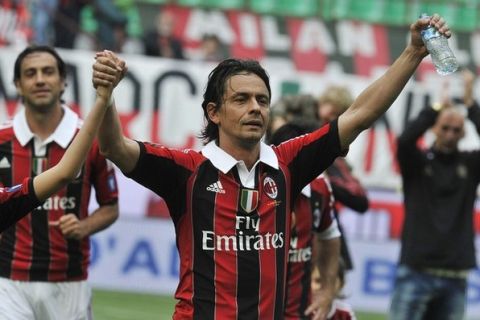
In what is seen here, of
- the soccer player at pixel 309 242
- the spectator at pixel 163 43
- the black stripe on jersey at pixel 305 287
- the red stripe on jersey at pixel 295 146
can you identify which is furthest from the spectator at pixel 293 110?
the spectator at pixel 163 43

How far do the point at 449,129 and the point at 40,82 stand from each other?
10.4 feet

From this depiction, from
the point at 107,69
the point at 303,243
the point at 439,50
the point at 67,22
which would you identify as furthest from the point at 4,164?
the point at 67,22

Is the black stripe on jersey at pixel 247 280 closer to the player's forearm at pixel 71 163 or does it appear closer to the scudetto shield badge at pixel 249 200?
the scudetto shield badge at pixel 249 200

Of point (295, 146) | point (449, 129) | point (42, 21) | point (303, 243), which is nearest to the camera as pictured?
point (295, 146)

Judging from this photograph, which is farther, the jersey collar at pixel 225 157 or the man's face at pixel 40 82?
the man's face at pixel 40 82

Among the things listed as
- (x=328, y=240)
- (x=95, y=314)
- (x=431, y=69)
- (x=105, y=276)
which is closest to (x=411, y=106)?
(x=431, y=69)

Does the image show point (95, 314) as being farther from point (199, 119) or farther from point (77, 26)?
point (77, 26)

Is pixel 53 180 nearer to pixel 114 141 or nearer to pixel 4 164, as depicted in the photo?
pixel 114 141

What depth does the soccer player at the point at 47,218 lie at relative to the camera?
23.6 feet

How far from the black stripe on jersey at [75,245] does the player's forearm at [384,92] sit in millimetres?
2264

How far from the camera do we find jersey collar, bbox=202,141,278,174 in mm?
5598

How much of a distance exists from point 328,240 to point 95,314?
513 cm

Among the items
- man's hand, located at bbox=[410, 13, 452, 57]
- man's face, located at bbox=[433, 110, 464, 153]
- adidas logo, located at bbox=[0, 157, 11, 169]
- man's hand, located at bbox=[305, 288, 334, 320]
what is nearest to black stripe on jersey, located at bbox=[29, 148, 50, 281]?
adidas logo, located at bbox=[0, 157, 11, 169]

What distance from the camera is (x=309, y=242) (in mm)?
7145
